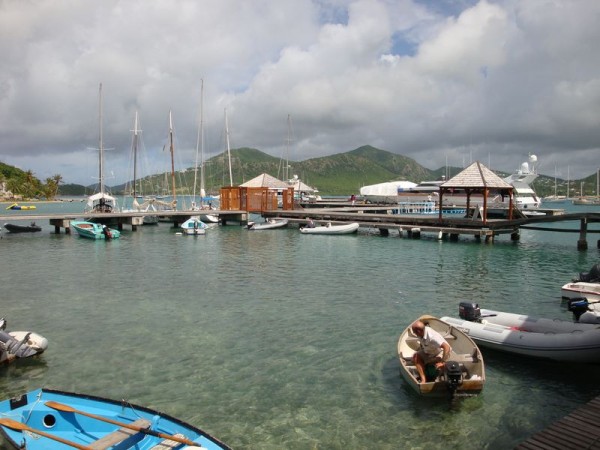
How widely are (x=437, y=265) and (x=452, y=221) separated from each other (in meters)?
16.9

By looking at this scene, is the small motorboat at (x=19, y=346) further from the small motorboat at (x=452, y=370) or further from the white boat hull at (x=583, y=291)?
the white boat hull at (x=583, y=291)

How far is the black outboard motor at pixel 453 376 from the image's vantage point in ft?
32.8

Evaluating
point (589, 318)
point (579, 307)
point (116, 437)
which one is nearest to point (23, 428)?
point (116, 437)

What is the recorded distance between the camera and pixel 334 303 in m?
19.2

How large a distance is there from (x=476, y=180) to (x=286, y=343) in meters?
32.6

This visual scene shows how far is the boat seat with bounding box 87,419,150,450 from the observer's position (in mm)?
7160

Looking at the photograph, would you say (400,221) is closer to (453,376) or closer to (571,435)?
(453,376)

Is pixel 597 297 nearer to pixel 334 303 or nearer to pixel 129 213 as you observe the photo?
pixel 334 303

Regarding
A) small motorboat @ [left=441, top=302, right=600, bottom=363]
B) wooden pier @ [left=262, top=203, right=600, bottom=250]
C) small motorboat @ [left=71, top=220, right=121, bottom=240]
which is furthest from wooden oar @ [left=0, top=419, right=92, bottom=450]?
small motorboat @ [left=71, top=220, right=121, bottom=240]

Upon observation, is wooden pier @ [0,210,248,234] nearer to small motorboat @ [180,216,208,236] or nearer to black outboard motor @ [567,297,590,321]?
small motorboat @ [180,216,208,236]

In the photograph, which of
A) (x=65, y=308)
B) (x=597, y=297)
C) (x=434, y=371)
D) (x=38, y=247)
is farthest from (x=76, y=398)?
(x=38, y=247)

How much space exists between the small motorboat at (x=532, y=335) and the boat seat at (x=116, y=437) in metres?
9.86

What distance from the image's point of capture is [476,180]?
40938mm

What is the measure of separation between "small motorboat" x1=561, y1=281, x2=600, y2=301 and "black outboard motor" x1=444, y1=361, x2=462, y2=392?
11038 mm
